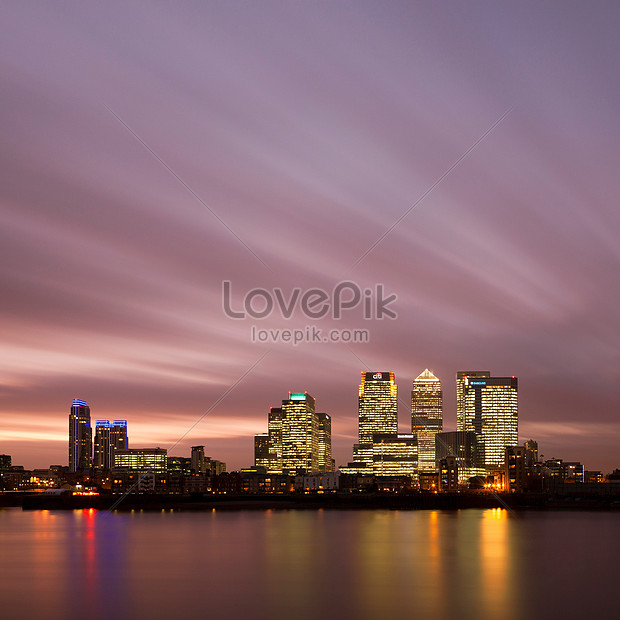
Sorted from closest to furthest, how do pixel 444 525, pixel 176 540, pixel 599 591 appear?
pixel 599 591, pixel 176 540, pixel 444 525

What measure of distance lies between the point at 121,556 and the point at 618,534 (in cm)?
7140

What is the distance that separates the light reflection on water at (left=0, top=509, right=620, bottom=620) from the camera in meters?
52.5

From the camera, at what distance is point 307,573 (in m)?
68.3

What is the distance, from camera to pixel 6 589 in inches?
2438

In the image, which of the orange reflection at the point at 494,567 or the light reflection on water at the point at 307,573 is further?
the orange reflection at the point at 494,567

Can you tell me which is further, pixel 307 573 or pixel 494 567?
pixel 494 567

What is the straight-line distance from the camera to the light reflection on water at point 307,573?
2066 inches

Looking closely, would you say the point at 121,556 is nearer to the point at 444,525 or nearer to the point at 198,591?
the point at 198,591

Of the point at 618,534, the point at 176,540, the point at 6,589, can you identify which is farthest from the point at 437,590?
the point at 618,534

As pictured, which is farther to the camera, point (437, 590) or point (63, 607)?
point (437, 590)

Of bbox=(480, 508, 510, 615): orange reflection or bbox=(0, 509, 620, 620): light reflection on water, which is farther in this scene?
bbox=(480, 508, 510, 615): orange reflection

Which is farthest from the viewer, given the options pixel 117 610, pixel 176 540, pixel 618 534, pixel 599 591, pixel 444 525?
pixel 444 525

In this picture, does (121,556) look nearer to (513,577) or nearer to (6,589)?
(6,589)

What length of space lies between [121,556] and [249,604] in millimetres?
32170
